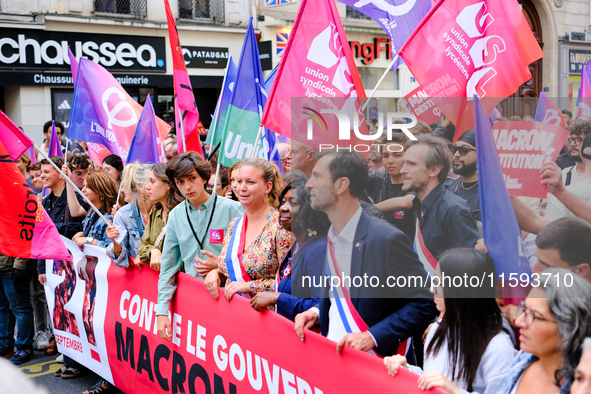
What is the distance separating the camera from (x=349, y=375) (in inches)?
101

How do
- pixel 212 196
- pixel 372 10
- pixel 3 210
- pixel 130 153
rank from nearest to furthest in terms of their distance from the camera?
pixel 212 196 < pixel 3 210 < pixel 372 10 < pixel 130 153

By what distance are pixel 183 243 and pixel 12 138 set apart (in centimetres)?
167

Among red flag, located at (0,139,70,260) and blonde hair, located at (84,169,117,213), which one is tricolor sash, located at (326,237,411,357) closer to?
red flag, located at (0,139,70,260)

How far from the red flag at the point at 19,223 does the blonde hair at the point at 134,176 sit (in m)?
0.83

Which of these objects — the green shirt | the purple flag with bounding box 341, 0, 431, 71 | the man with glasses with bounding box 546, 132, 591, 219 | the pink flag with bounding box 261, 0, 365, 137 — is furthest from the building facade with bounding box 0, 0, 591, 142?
the man with glasses with bounding box 546, 132, 591, 219

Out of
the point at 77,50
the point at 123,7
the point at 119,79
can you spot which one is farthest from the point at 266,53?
the point at 77,50

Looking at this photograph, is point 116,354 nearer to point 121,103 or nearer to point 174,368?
point 174,368

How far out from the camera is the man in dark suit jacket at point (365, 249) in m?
2.38

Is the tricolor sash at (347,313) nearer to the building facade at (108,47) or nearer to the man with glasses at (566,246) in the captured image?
the man with glasses at (566,246)

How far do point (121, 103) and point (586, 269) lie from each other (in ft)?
18.5

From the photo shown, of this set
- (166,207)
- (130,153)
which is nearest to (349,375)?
(166,207)

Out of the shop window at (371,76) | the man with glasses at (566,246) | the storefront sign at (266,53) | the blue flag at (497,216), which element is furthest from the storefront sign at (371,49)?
the man with glasses at (566,246)

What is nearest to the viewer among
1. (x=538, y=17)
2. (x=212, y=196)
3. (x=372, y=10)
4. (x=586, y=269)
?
(x=586, y=269)

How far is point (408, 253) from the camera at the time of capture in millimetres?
2377
